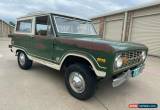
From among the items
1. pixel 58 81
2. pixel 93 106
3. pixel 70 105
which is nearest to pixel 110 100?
pixel 93 106

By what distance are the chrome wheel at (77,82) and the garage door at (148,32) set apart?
8787 mm

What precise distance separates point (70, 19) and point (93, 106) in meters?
2.37

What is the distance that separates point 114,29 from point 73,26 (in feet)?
36.2

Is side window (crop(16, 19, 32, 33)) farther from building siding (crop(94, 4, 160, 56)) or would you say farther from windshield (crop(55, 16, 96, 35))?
building siding (crop(94, 4, 160, 56))

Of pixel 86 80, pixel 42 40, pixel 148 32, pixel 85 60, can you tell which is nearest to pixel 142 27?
pixel 148 32

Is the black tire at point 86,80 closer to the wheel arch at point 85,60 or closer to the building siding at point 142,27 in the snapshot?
the wheel arch at point 85,60

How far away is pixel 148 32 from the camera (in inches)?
427

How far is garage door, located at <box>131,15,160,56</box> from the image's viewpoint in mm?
10148

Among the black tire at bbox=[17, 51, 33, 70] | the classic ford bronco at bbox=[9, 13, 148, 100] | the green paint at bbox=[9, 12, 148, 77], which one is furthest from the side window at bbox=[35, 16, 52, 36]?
the black tire at bbox=[17, 51, 33, 70]

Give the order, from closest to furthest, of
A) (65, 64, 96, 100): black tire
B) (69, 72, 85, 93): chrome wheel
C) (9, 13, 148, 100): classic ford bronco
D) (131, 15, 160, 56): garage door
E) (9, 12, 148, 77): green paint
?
(9, 12, 148, 77): green paint → (9, 13, 148, 100): classic ford bronco → (65, 64, 96, 100): black tire → (69, 72, 85, 93): chrome wheel → (131, 15, 160, 56): garage door

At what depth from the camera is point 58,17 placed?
3805 millimetres

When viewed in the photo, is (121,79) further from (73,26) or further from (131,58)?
(73,26)

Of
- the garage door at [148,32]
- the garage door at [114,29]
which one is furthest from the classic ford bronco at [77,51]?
the garage door at [114,29]

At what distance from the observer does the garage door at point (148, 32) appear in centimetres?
1015
